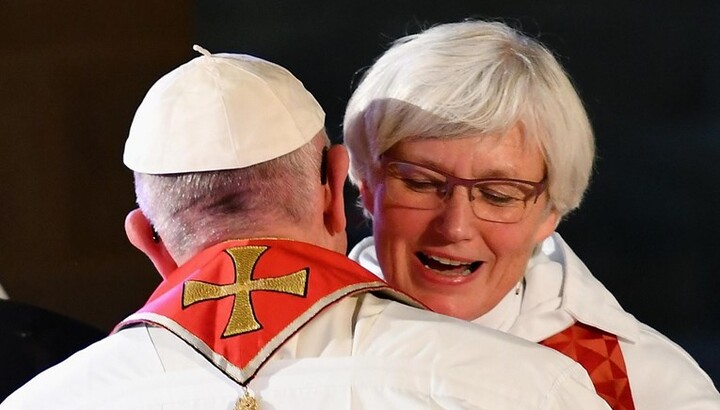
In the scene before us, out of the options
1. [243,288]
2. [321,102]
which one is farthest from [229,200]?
[321,102]

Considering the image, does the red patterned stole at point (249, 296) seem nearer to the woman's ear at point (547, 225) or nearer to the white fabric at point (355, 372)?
the white fabric at point (355, 372)

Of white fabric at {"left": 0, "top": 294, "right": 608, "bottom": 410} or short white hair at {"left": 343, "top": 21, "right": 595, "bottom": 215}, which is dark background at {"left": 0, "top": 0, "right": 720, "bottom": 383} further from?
white fabric at {"left": 0, "top": 294, "right": 608, "bottom": 410}

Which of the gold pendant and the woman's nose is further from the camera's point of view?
the woman's nose

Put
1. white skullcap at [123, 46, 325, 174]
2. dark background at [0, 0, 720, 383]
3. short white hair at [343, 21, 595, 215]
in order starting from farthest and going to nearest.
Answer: dark background at [0, 0, 720, 383], short white hair at [343, 21, 595, 215], white skullcap at [123, 46, 325, 174]

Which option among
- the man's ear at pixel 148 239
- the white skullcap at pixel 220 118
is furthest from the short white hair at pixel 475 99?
the man's ear at pixel 148 239

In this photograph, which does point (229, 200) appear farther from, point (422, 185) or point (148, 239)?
point (422, 185)

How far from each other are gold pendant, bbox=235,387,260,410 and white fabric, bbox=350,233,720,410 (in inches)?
35.4

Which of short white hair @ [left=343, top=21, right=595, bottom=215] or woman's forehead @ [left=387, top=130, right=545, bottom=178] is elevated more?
short white hair @ [left=343, top=21, right=595, bottom=215]

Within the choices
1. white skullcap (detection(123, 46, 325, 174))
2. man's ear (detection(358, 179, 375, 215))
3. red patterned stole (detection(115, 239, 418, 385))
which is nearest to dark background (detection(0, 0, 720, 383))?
man's ear (detection(358, 179, 375, 215))

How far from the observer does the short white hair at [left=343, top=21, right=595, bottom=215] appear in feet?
6.75

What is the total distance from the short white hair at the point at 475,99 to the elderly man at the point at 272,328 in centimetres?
56

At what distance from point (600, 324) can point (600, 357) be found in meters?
0.06

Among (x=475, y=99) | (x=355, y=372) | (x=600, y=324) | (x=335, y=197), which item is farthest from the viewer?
(x=600, y=324)

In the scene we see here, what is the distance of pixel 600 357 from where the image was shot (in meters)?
2.14
